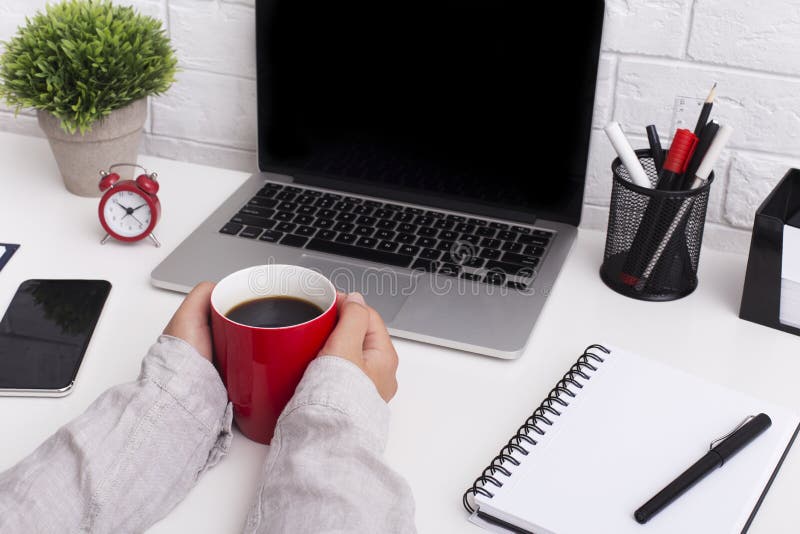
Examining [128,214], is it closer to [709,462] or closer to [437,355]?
[437,355]

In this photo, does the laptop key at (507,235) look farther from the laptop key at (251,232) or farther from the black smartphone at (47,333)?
the black smartphone at (47,333)

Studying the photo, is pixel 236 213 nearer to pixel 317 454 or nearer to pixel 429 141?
pixel 429 141

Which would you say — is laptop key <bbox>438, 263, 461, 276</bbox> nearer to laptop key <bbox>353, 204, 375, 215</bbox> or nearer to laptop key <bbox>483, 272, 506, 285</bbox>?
laptop key <bbox>483, 272, 506, 285</bbox>

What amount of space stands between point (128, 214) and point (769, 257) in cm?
68

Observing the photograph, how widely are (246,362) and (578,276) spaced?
427 millimetres

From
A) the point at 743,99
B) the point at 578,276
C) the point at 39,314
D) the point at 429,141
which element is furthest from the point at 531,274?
the point at 39,314

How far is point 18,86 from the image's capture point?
98 cm

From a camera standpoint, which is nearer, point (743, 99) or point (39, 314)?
point (39, 314)

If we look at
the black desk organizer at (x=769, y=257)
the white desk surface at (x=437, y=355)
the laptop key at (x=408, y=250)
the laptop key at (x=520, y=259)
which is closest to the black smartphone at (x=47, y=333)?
the white desk surface at (x=437, y=355)

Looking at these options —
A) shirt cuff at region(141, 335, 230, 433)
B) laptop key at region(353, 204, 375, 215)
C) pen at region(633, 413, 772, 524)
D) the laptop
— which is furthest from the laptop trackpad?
pen at region(633, 413, 772, 524)

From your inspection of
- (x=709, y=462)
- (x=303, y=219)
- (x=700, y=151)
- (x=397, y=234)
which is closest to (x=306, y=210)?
(x=303, y=219)

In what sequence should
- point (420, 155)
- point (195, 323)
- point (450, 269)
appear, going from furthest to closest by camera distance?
point (420, 155) → point (450, 269) → point (195, 323)

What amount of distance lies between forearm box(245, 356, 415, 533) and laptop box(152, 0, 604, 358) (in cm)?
19

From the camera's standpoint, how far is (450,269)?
0.92 meters
